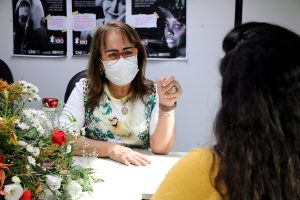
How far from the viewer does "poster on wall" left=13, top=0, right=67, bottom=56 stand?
297 cm

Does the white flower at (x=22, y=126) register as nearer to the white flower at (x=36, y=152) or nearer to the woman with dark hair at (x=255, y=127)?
the white flower at (x=36, y=152)

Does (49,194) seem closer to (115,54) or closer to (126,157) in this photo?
(126,157)

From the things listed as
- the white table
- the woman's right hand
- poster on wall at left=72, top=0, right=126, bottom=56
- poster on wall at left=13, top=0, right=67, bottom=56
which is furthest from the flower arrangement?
poster on wall at left=13, top=0, right=67, bottom=56

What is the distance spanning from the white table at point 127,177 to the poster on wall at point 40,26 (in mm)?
1631

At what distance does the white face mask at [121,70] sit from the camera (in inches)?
71.2

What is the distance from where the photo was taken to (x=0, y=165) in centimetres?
92

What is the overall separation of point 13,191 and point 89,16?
2187mm

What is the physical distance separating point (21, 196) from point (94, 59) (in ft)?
3.39

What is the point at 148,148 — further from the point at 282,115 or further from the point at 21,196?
the point at 282,115

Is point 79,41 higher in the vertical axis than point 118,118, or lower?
higher

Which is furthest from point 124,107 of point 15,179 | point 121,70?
point 15,179

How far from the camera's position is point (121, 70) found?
1.81 metres

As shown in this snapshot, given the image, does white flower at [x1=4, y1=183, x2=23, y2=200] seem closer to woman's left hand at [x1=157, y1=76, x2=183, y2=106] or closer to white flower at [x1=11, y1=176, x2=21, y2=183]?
white flower at [x1=11, y1=176, x2=21, y2=183]

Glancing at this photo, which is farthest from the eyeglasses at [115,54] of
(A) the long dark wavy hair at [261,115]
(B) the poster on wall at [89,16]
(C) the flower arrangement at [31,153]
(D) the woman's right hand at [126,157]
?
(A) the long dark wavy hair at [261,115]
